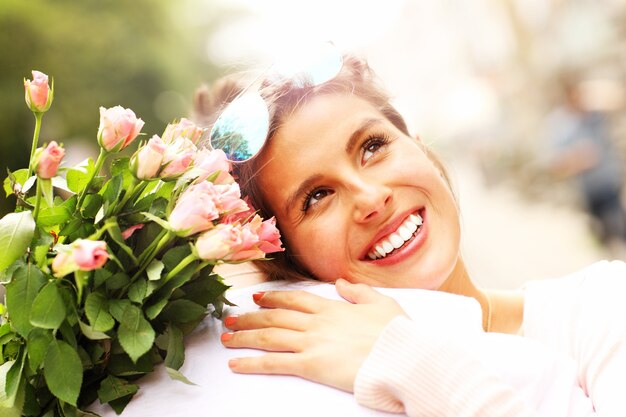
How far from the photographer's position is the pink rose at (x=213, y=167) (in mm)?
1165

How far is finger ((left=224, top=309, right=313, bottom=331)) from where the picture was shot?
1240mm

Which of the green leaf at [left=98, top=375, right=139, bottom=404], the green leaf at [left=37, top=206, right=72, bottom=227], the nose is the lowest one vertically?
the green leaf at [left=98, top=375, right=139, bottom=404]

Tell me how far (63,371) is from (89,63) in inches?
432

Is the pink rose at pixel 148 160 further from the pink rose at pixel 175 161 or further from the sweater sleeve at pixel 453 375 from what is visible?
the sweater sleeve at pixel 453 375

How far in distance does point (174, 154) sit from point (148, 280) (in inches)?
7.3

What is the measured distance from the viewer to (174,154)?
3.51 feet

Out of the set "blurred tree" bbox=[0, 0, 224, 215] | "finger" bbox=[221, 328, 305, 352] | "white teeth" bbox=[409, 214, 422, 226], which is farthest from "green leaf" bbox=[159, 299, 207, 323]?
"blurred tree" bbox=[0, 0, 224, 215]

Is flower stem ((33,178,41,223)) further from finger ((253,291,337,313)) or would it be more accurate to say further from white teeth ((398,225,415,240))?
white teeth ((398,225,415,240))

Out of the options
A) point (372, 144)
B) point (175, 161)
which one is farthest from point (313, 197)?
point (175, 161)

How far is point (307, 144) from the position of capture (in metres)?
1.52

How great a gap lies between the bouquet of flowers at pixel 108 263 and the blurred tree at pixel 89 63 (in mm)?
7656

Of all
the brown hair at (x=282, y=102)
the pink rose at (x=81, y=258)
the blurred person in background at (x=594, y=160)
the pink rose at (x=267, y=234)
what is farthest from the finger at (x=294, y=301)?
the blurred person in background at (x=594, y=160)

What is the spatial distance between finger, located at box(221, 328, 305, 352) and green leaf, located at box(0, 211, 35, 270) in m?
0.35

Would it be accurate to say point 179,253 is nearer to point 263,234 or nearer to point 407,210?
point 263,234
